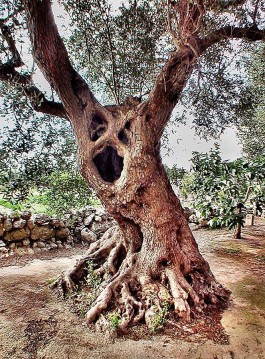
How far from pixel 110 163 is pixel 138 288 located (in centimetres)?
232

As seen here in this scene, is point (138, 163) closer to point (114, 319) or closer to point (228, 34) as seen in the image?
point (114, 319)

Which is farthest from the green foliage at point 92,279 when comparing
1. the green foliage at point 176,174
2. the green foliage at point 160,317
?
the green foliage at point 176,174

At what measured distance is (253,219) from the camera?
12.0 m

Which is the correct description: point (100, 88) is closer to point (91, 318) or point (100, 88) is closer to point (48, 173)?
point (48, 173)

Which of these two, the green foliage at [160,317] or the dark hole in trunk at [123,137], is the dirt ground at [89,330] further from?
the dark hole in trunk at [123,137]

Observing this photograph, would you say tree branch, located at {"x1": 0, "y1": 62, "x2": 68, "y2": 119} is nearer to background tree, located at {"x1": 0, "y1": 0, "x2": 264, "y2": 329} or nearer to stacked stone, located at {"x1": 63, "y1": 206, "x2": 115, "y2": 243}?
background tree, located at {"x1": 0, "y1": 0, "x2": 264, "y2": 329}

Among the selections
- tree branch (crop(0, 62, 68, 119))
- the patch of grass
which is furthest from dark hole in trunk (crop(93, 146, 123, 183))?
the patch of grass

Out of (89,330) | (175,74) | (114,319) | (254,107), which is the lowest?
(89,330)

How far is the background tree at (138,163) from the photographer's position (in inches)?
175

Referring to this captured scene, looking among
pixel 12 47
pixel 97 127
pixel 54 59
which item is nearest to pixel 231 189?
pixel 97 127

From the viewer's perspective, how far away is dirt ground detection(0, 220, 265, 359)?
3.51m

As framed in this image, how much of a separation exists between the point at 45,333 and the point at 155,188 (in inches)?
106

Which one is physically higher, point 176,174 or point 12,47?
point 12,47

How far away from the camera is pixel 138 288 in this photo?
181 inches
